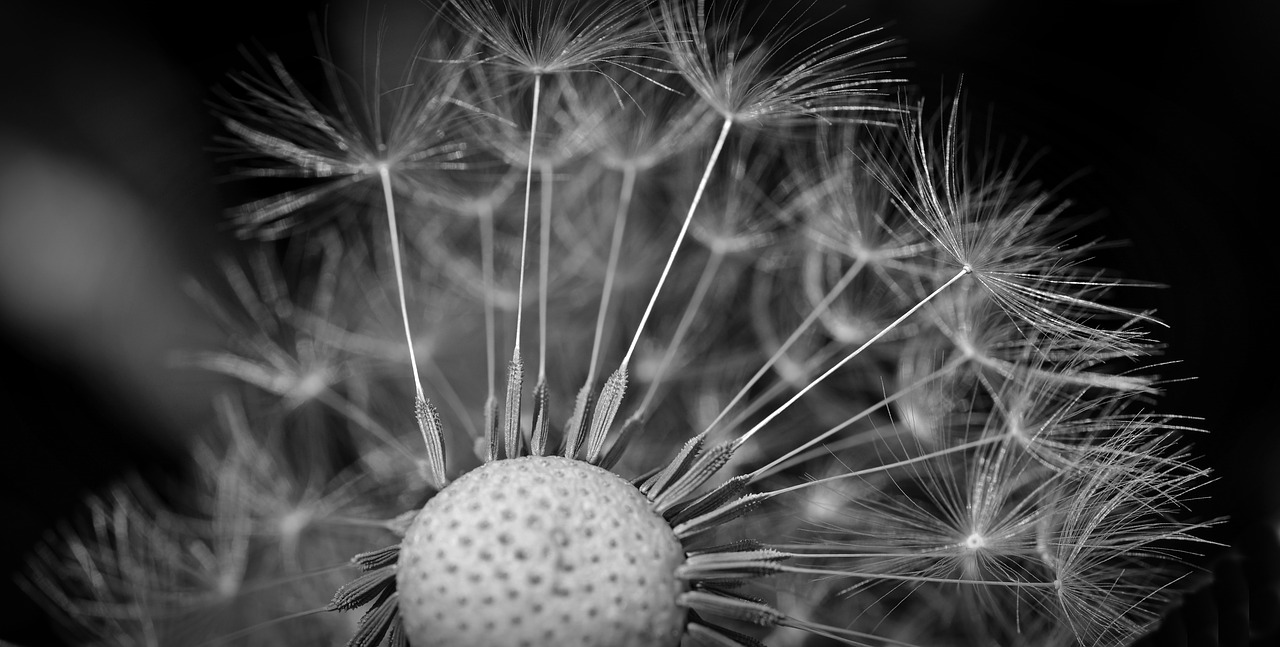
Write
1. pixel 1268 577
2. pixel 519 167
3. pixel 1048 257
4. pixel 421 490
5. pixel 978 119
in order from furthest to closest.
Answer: pixel 978 119 < pixel 519 167 < pixel 421 490 < pixel 1048 257 < pixel 1268 577

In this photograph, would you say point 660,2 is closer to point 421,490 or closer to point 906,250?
point 906,250

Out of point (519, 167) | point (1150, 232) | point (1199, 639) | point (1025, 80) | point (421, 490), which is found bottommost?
point (1199, 639)

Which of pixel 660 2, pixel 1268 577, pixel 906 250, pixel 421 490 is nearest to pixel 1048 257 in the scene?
pixel 906 250

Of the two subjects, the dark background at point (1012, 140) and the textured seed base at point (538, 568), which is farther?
the dark background at point (1012, 140)

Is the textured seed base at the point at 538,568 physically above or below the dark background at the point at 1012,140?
below

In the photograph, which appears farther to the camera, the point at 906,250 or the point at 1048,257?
the point at 906,250
